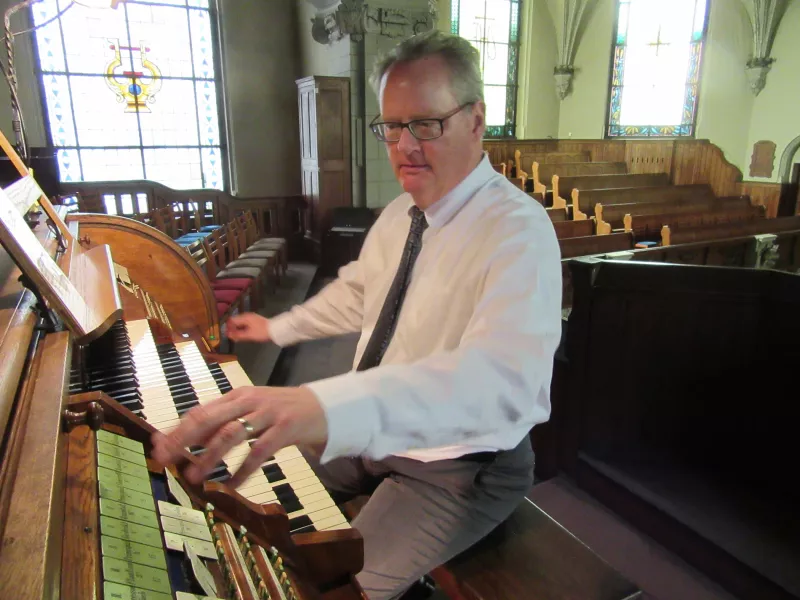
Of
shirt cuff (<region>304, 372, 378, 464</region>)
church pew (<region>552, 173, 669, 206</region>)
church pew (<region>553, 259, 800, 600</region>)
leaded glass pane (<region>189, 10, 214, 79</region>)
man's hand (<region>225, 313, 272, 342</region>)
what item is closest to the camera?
shirt cuff (<region>304, 372, 378, 464</region>)

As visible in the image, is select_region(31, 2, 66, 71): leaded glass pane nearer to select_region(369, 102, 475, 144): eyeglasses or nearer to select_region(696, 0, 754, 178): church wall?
select_region(369, 102, 475, 144): eyeglasses

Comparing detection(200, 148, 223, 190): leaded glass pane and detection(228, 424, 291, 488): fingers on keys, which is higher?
detection(200, 148, 223, 190): leaded glass pane

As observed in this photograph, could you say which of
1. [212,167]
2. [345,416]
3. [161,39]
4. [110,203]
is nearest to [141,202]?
[110,203]

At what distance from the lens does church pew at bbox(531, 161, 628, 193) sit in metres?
8.04

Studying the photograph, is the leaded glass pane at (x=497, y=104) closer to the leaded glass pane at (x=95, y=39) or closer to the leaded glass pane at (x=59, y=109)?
the leaded glass pane at (x=95, y=39)

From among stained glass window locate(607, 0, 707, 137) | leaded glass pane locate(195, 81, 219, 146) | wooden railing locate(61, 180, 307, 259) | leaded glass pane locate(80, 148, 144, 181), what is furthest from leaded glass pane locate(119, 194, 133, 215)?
stained glass window locate(607, 0, 707, 137)

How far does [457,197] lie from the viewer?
1384mm

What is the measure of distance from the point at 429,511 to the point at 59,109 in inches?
304

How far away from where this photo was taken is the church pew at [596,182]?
298 inches

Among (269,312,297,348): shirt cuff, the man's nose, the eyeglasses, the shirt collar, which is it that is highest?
the eyeglasses

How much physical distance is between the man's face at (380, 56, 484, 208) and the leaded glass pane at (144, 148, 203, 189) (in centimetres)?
718

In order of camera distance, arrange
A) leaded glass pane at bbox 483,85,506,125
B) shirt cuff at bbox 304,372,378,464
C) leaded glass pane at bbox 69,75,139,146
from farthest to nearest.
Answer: leaded glass pane at bbox 483,85,506,125, leaded glass pane at bbox 69,75,139,146, shirt cuff at bbox 304,372,378,464

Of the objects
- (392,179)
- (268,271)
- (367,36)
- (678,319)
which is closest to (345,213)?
(392,179)

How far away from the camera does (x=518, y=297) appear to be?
3.51 ft
